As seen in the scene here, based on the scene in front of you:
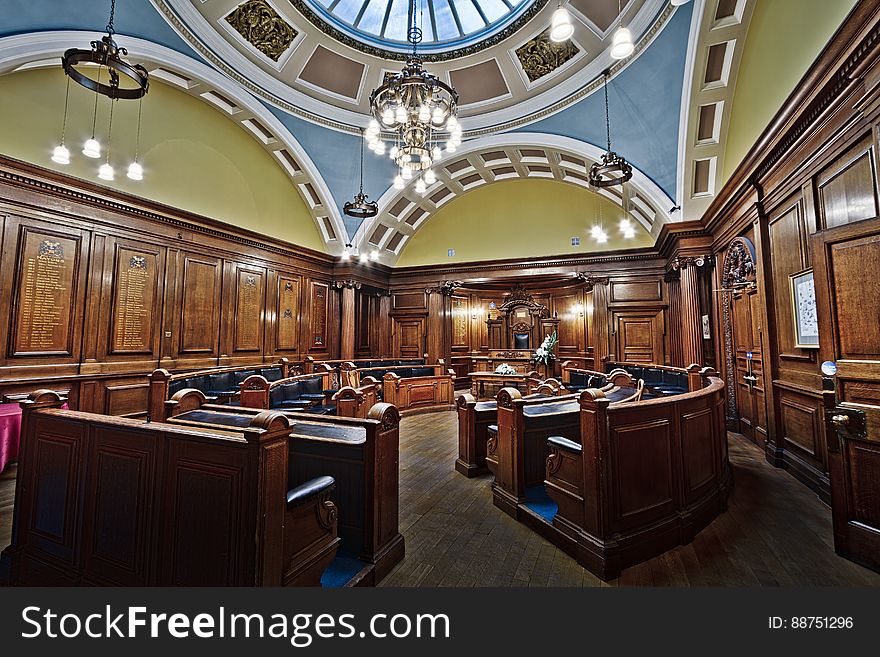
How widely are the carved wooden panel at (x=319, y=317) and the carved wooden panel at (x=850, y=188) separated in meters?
9.38

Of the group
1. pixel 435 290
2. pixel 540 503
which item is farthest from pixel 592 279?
pixel 540 503

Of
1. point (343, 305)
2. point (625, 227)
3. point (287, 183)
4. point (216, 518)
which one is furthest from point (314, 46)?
point (216, 518)

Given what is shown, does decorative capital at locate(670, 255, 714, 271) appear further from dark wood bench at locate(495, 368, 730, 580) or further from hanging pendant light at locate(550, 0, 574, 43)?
hanging pendant light at locate(550, 0, 574, 43)

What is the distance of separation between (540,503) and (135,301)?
6.94 m

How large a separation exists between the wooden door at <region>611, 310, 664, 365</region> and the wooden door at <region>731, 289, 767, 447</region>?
3297mm

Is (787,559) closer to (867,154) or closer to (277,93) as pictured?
(867,154)

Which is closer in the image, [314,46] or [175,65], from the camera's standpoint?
[175,65]

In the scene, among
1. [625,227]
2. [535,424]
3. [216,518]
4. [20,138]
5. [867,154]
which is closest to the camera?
[216,518]

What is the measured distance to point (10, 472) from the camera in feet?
14.2

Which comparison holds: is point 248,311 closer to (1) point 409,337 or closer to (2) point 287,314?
(2) point 287,314

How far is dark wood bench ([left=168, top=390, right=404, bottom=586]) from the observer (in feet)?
7.72

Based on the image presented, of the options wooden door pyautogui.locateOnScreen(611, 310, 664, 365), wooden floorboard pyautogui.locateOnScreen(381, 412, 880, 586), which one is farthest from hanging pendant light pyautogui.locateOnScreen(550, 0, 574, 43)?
wooden door pyautogui.locateOnScreen(611, 310, 664, 365)

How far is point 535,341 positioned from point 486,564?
1059 centimetres

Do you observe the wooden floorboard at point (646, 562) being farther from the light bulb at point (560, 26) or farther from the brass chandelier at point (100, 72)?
the light bulb at point (560, 26)
